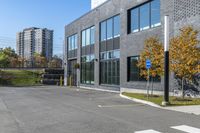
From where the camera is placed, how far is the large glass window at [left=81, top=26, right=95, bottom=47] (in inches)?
1572

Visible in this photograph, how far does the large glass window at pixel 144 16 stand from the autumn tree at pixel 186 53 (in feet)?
19.2

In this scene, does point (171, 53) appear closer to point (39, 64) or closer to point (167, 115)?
point (167, 115)

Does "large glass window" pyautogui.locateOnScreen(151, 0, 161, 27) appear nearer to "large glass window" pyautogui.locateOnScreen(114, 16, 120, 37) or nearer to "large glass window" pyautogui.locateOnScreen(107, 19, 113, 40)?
"large glass window" pyautogui.locateOnScreen(114, 16, 120, 37)

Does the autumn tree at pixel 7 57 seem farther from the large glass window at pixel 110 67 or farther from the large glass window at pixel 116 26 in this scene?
the large glass window at pixel 116 26

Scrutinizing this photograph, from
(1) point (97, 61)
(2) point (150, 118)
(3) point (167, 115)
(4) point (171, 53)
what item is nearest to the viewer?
(2) point (150, 118)

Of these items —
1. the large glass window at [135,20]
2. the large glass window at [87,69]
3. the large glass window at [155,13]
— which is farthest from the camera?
the large glass window at [87,69]

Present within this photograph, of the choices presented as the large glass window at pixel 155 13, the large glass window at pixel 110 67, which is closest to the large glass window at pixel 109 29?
the large glass window at pixel 110 67

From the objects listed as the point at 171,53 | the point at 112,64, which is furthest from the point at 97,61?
the point at 171,53

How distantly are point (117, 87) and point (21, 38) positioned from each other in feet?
470

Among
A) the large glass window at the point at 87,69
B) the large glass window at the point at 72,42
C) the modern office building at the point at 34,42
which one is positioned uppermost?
the modern office building at the point at 34,42

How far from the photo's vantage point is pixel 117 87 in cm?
3316

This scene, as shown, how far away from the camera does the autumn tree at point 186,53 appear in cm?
2023

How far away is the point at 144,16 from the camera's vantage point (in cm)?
2872

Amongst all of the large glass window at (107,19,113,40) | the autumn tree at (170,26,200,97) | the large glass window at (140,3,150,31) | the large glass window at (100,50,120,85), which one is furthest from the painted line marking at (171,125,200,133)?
the large glass window at (107,19,113,40)
